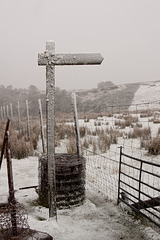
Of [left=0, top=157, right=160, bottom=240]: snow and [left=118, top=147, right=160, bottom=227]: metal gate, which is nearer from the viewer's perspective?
[left=0, top=157, right=160, bottom=240]: snow

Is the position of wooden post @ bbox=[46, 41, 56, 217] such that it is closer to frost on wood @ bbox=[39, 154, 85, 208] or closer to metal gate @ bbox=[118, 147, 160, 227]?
frost on wood @ bbox=[39, 154, 85, 208]

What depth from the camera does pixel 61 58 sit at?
307 cm

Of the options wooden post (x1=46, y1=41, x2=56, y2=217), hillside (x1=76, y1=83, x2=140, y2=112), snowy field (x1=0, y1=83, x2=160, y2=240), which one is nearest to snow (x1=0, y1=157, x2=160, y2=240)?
snowy field (x1=0, y1=83, x2=160, y2=240)

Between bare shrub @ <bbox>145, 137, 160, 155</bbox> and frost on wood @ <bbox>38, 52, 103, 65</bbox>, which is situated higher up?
frost on wood @ <bbox>38, 52, 103, 65</bbox>

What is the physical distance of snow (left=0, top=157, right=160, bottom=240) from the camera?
9.66 feet

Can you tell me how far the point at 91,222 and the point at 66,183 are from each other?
2.55 feet

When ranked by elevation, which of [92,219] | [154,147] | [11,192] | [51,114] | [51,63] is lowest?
[92,219]

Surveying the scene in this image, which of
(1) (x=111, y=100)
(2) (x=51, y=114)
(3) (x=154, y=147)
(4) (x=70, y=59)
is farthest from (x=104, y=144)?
(1) (x=111, y=100)

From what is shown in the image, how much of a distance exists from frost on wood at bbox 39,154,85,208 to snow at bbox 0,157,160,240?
13 centimetres

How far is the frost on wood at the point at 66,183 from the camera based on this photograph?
3.80m

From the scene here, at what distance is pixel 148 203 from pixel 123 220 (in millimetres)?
457

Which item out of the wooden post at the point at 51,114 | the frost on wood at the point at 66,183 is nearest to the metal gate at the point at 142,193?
the frost on wood at the point at 66,183

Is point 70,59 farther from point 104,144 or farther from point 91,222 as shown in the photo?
point 104,144

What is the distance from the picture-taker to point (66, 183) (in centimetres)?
384
